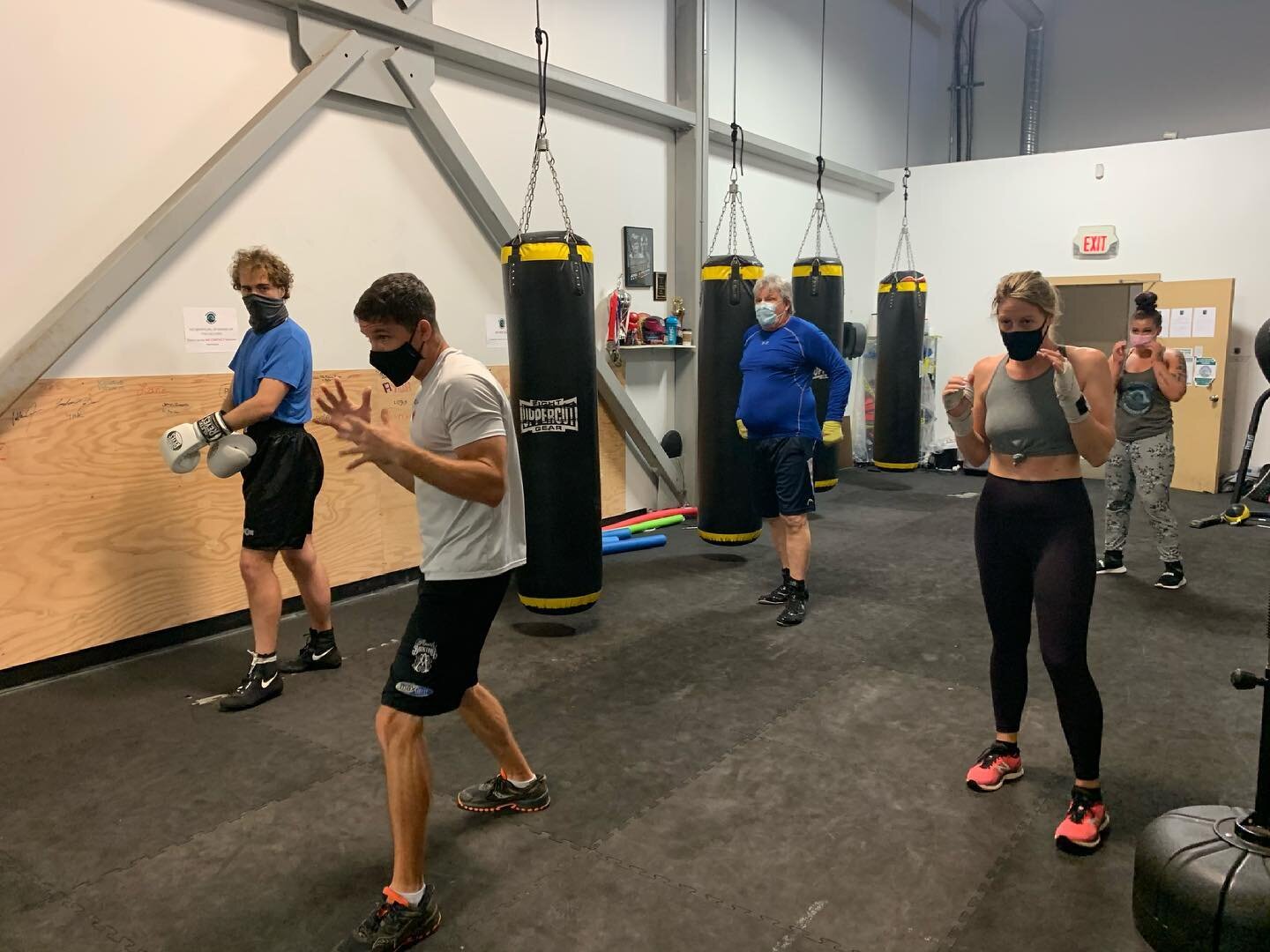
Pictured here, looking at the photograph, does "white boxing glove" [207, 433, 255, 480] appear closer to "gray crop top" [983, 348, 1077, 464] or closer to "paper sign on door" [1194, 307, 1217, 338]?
"gray crop top" [983, 348, 1077, 464]

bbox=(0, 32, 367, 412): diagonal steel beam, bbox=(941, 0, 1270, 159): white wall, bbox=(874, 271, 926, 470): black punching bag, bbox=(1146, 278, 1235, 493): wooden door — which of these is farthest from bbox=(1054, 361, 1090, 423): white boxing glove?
bbox=(941, 0, 1270, 159): white wall

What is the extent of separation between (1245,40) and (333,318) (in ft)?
29.6

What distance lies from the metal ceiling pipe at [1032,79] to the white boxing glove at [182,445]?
9.14 meters

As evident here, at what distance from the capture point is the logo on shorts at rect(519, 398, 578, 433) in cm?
389

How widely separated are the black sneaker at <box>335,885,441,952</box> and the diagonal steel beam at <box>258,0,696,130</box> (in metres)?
3.95

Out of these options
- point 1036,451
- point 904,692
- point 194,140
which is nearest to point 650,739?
point 904,692

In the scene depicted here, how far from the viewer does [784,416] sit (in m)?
4.15

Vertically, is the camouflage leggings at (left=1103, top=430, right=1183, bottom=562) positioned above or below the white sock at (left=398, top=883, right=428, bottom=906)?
above

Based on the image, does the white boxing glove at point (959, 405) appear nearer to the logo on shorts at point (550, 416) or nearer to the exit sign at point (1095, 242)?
the logo on shorts at point (550, 416)

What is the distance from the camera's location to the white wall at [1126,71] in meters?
8.41

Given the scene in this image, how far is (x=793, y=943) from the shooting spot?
77.1 inches

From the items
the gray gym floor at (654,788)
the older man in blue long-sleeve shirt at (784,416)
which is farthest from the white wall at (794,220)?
the gray gym floor at (654,788)

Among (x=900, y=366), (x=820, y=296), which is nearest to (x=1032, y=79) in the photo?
(x=900, y=366)

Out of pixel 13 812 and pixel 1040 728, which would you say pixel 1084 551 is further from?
pixel 13 812
